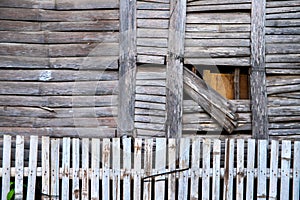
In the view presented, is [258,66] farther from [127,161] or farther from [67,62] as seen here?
[67,62]

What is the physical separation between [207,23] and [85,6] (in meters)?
1.82

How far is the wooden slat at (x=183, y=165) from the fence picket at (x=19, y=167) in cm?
219

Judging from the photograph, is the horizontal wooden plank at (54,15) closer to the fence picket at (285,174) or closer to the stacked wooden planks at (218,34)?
the stacked wooden planks at (218,34)

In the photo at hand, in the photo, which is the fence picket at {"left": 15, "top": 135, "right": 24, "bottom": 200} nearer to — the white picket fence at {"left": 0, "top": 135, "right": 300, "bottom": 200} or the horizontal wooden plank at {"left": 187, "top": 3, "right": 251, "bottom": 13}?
the white picket fence at {"left": 0, "top": 135, "right": 300, "bottom": 200}

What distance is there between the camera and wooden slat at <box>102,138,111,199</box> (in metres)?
5.51

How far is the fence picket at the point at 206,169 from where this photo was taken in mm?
5543

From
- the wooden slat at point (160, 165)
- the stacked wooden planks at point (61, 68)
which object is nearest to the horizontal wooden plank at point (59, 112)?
the stacked wooden planks at point (61, 68)

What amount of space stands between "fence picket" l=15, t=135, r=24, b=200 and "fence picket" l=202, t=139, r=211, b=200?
2522 mm

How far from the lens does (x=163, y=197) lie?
5.52m

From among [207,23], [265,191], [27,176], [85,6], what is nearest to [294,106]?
[265,191]

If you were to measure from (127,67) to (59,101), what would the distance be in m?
1.12

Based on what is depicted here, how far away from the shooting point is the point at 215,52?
5875mm

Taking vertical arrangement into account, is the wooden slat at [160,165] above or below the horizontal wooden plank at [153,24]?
below

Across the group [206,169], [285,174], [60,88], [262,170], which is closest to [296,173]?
[285,174]
